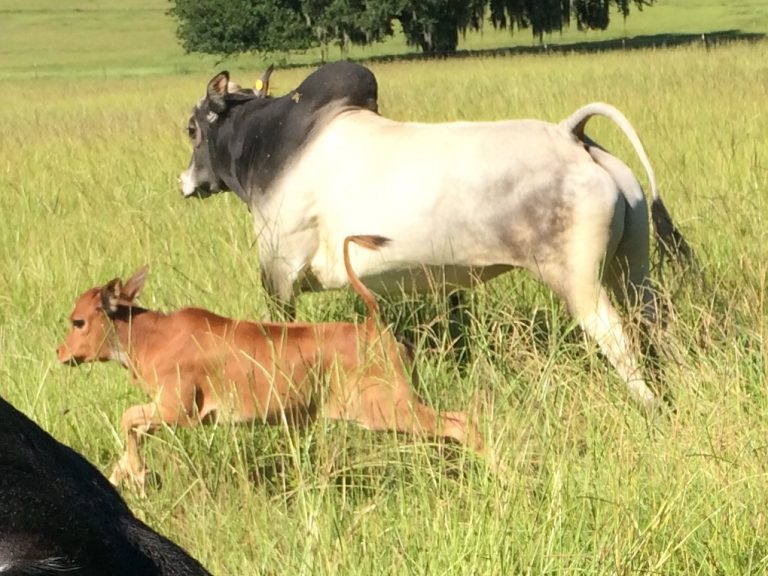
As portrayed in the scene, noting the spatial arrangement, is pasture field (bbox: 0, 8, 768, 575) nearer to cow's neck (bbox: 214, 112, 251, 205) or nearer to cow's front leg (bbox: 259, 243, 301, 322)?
cow's front leg (bbox: 259, 243, 301, 322)

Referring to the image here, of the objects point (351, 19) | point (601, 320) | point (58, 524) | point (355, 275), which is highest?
point (58, 524)

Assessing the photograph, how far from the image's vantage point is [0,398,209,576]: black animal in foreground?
A: 1135mm

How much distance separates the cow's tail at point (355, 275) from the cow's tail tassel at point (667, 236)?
3.76 ft

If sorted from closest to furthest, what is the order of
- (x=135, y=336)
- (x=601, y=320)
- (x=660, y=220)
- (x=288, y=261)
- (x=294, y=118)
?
1. (x=135, y=336)
2. (x=601, y=320)
3. (x=660, y=220)
4. (x=288, y=261)
5. (x=294, y=118)

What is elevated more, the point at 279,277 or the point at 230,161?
the point at 230,161

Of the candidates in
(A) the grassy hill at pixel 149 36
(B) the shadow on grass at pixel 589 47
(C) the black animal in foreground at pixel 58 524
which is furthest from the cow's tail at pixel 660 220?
(A) the grassy hill at pixel 149 36

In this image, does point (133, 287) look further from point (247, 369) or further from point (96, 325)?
point (247, 369)

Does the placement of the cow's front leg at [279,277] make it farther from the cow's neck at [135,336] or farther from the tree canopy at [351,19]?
the tree canopy at [351,19]

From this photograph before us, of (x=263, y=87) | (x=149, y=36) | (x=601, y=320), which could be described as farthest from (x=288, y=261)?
(x=149, y=36)

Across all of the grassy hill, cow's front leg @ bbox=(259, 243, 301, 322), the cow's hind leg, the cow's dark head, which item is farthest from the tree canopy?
the cow's hind leg

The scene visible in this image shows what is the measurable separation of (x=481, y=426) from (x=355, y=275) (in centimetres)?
99

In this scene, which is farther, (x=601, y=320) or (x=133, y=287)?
(x=601, y=320)

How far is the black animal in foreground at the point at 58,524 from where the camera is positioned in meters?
1.13

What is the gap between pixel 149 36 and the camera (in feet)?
216
